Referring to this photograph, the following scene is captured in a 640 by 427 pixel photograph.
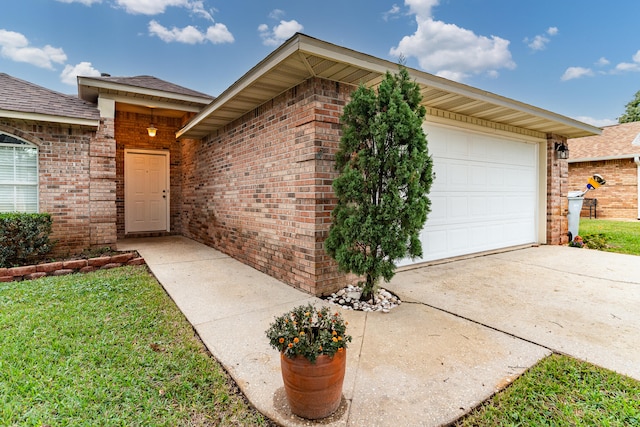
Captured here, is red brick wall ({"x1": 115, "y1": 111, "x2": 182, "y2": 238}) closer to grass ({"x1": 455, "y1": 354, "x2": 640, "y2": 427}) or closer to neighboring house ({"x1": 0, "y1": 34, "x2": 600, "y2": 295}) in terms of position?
neighboring house ({"x1": 0, "y1": 34, "x2": 600, "y2": 295})

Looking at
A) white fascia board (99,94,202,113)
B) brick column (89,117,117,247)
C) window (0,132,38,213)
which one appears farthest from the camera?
white fascia board (99,94,202,113)

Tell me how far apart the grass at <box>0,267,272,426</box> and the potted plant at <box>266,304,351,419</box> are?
0.90ft

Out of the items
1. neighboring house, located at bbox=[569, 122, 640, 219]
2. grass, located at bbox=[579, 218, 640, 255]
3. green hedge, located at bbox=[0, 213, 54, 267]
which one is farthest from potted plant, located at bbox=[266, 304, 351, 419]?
neighboring house, located at bbox=[569, 122, 640, 219]

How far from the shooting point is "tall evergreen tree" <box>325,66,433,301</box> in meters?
3.13

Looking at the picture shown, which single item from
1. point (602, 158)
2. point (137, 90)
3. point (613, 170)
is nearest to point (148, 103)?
point (137, 90)

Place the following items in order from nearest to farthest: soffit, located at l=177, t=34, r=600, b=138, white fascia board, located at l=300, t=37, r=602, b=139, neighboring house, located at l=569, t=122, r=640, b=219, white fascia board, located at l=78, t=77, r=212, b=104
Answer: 1. white fascia board, located at l=300, t=37, r=602, b=139
2. soffit, located at l=177, t=34, r=600, b=138
3. white fascia board, located at l=78, t=77, r=212, b=104
4. neighboring house, located at l=569, t=122, r=640, b=219

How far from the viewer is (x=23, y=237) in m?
5.37

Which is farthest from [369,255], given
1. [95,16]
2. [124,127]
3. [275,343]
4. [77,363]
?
[95,16]

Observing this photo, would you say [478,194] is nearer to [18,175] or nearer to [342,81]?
[342,81]

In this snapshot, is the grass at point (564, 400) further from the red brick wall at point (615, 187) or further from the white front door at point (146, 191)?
the red brick wall at point (615, 187)

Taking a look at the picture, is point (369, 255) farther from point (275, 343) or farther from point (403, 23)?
point (403, 23)

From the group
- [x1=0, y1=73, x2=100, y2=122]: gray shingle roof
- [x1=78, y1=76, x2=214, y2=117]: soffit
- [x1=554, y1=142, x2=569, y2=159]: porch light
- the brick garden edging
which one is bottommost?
the brick garden edging

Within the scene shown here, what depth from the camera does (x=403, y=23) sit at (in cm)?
1019

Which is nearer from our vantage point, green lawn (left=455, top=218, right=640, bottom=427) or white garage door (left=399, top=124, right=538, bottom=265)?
green lawn (left=455, top=218, right=640, bottom=427)
